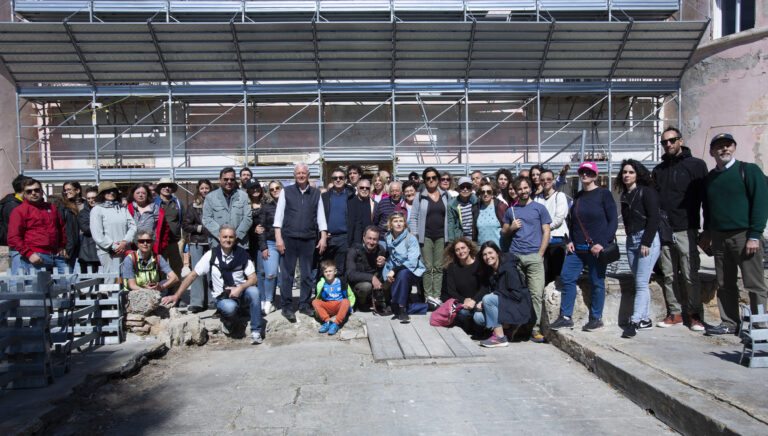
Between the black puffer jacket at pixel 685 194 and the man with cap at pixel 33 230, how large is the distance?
23.1 feet

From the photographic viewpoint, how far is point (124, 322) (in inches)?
224

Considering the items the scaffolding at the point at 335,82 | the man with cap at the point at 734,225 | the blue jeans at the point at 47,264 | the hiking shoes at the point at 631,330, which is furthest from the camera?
the scaffolding at the point at 335,82

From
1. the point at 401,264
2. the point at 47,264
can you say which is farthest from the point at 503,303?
the point at 47,264

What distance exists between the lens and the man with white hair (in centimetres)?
634

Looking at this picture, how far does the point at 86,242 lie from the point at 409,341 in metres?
4.68

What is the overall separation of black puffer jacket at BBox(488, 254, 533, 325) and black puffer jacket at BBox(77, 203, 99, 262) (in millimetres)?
5356

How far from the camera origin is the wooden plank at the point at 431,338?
16.5ft

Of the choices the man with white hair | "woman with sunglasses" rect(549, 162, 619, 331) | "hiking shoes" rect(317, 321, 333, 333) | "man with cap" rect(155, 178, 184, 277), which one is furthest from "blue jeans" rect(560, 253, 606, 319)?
"man with cap" rect(155, 178, 184, 277)

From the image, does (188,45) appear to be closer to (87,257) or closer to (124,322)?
(87,257)

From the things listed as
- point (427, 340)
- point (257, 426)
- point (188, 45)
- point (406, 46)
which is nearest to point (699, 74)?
point (406, 46)

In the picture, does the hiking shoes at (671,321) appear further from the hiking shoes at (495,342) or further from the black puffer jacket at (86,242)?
the black puffer jacket at (86,242)

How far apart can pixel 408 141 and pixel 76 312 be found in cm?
1022

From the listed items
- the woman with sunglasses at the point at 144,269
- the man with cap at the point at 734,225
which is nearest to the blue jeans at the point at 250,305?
the woman with sunglasses at the point at 144,269

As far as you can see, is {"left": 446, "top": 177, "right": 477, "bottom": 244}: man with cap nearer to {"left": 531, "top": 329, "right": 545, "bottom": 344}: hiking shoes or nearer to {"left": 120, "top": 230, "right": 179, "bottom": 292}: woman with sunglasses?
{"left": 531, "top": 329, "right": 545, "bottom": 344}: hiking shoes
